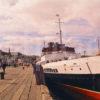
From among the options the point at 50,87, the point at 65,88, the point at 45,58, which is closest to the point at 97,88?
the point at 65,88

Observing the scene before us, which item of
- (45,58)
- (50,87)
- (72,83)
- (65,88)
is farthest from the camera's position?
(45,58)

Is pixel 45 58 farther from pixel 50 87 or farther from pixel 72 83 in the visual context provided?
pixel 72 83

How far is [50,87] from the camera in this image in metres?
32.4

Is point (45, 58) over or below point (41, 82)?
over

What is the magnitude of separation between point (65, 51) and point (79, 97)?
13270mm

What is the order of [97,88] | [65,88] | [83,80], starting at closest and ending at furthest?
[97,88] < [83,80] < [65,88]

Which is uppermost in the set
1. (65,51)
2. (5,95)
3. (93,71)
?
(65,51)

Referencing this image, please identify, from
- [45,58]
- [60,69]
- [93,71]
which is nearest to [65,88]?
[60,69]

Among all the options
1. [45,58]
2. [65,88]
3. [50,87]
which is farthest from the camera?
[45,58]

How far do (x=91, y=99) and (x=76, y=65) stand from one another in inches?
136

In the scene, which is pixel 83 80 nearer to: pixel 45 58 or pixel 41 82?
pixel 41 82

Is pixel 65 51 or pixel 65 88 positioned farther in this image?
pixel 65 51

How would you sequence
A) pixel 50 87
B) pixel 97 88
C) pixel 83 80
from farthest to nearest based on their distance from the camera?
pixel 50 87, pixel 83 80, pixel 97 88

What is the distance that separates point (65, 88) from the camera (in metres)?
24.2
